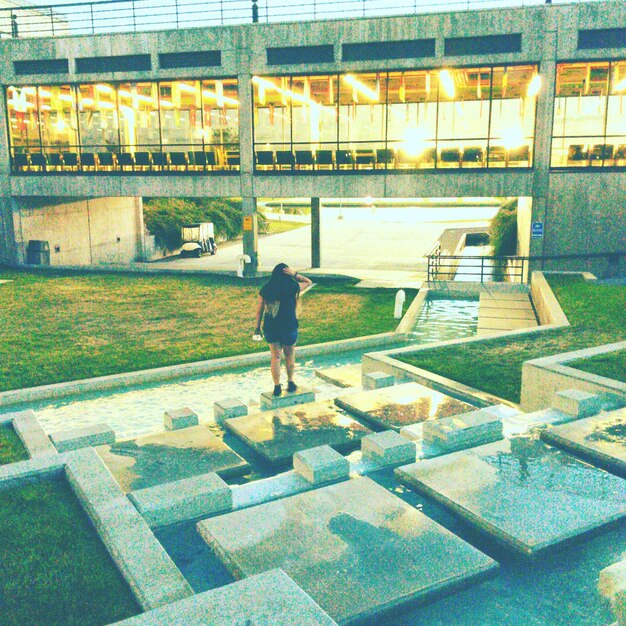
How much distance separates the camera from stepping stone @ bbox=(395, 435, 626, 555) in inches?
214

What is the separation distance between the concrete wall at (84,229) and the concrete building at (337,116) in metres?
0.14

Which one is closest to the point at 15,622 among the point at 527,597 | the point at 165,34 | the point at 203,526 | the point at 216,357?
the point at 203,526

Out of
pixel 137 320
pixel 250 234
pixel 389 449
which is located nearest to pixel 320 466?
pixel 389 449

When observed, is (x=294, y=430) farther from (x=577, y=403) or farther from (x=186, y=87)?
(x=186, y=87)

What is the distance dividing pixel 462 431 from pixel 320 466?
1856mm

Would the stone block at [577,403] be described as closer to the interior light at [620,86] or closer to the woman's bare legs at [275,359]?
the woman's bare legs at [275,359]

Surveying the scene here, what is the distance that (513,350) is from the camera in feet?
38.6

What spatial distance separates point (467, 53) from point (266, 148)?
814 centimetres

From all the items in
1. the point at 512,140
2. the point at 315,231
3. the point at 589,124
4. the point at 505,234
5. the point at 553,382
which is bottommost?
the point at 553,382

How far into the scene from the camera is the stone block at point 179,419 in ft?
26.9

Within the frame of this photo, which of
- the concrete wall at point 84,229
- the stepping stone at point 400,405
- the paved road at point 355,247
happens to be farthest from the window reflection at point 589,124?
the concrete wall at point 84,229

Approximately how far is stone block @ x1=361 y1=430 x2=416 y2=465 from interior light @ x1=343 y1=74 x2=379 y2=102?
785 inches

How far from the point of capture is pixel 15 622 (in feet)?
14.2

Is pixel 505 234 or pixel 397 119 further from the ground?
pixel 397 119
